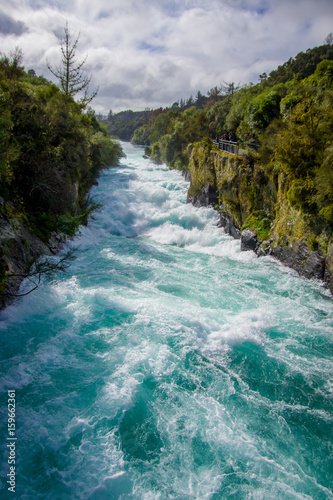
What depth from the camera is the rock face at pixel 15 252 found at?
8.62 meters

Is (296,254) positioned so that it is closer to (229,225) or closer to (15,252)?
(229,225)

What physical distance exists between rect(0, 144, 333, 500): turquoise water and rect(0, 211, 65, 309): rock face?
0.67 metres

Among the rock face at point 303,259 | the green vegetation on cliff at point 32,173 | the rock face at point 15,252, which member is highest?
the green vegetation on cliff at point 32,173

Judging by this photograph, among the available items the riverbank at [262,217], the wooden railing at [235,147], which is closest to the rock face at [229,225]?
the riverbank at [262,217]

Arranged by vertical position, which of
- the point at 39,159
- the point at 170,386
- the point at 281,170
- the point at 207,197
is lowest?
the point at 170,386

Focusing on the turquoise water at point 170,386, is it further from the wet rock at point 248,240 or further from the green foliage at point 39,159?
the green foliage at point 39,159

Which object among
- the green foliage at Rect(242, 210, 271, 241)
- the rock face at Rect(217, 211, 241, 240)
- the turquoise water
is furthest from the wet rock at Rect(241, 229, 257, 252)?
the turquoise water

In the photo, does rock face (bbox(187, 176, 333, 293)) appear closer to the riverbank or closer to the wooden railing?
the riverbank

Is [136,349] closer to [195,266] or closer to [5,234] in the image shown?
[5,234]

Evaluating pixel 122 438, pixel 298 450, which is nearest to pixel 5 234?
pixel 122 438

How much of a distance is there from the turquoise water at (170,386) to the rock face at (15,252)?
67 centimetres


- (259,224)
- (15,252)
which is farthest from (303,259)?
(15,252)

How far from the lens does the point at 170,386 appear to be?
21.6ft

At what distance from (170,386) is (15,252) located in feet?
23.2
